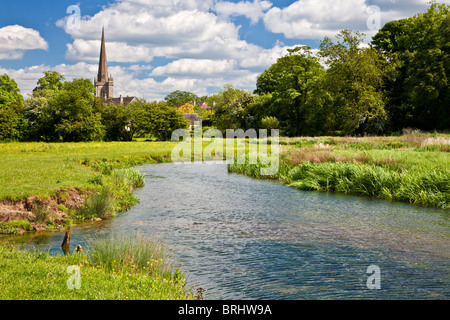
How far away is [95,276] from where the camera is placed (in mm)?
7891

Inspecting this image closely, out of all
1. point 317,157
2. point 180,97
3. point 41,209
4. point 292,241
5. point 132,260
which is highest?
point 180,97

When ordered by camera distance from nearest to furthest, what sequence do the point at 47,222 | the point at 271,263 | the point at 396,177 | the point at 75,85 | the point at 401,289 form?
the point at 401,289 → the point at 271,263 → the point at 47,222 → the point at 396,177 → the point at 75,85

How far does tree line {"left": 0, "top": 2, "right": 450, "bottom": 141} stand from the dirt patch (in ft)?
140

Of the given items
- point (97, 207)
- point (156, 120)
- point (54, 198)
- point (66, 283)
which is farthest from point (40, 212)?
point (156, 120)

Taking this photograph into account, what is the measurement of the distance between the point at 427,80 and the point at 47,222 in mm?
48187

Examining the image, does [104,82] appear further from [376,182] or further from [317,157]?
[376,182]

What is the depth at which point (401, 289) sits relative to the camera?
9.11 meters

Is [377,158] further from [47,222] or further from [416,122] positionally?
[416,122]

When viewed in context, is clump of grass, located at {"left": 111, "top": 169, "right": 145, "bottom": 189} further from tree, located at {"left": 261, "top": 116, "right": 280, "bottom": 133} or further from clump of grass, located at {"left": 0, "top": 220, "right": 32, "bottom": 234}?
tree, located at {"left": 261, "top": 116, "right": 280, "bottom": 133}

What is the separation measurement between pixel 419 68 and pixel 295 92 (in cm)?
2130

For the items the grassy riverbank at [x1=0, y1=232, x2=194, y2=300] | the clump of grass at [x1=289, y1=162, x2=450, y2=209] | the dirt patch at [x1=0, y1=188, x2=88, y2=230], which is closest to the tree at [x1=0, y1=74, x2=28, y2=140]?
the clump of grass at [x1=289, y1=162, x2=450, y2=209]

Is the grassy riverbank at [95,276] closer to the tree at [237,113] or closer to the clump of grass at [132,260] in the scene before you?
the clump of grass at [132,260]

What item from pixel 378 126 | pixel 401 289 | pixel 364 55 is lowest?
pixel 401 289
